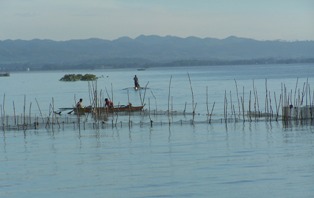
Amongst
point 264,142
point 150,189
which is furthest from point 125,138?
point 150,189

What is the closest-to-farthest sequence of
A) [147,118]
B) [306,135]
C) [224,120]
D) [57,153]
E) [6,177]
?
[6,177]
[57,153]
[306,135]
[224,120]
[147,118]

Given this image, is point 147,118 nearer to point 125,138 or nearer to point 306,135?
Answer: point 125,138

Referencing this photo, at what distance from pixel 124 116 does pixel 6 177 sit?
19.4 meters

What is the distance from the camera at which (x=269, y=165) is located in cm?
2397

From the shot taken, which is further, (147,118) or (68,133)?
(147,118)

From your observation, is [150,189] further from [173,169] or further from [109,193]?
[173,169]

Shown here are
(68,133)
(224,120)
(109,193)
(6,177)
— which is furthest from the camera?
(224,120)

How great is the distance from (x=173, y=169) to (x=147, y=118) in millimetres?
17419

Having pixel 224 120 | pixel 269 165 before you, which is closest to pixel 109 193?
pixel 269 165

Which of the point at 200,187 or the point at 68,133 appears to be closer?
the point at 200,187

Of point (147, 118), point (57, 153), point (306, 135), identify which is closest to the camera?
point (57, 153)

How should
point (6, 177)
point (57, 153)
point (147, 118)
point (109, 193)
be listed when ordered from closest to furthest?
point (109, 193)
point (6, 177)
point (57, 153)
point (147, 118)

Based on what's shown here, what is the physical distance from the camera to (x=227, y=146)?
2948 cm

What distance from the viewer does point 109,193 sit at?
20.1 metres
